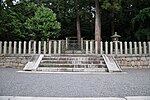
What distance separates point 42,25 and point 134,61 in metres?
8.02

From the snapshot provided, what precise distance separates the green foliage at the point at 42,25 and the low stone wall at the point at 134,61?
708cm

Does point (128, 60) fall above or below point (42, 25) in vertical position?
below

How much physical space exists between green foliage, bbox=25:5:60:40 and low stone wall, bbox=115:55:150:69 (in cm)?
708

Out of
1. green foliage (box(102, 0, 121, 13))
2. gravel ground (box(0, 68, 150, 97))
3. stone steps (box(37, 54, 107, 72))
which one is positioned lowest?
gravel ground (box(0, 68, 150, 97))

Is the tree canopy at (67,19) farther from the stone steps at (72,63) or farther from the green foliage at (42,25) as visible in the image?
the stone steps at (72,63)

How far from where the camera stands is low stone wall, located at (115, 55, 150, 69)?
28.7ft

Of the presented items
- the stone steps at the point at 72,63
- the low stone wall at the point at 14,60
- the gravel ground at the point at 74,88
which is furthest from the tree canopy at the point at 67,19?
the gravel ground at the point at 74,88

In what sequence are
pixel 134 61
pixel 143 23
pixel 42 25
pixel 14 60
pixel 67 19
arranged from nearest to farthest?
pixel 134 61 → pixel 14 60 → pixel 42 25 → pixel 143 23 → pixel 67 19

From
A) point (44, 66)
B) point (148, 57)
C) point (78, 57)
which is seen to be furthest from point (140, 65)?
point (44, 66)

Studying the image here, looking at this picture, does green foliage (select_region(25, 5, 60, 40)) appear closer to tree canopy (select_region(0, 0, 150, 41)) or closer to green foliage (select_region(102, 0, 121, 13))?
tree canopy (select_region(0, 0, 150, 41))

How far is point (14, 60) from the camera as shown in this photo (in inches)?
352

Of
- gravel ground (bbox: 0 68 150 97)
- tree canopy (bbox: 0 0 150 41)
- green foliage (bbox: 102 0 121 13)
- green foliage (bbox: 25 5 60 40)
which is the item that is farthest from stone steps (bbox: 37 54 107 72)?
green foliage (bbox: 25 5 60 40)

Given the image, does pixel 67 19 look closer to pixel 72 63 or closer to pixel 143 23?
pixel 143 23

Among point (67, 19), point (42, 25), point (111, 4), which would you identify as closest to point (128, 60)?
point (111, 4)
